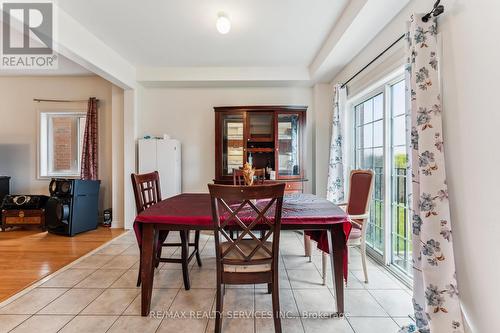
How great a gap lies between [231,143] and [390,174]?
228 cm

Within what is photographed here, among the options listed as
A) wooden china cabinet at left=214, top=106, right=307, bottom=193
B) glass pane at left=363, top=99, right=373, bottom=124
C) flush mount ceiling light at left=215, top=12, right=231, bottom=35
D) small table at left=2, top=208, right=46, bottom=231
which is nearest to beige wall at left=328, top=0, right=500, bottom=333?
glass pane at left=363, top=99, right=373, bottom=124

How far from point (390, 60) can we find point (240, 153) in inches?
91.2

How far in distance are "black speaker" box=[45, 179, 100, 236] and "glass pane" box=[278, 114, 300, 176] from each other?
3.11m

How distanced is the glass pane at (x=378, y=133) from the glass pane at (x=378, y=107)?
0.23ft

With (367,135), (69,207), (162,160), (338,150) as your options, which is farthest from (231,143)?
(69,207)

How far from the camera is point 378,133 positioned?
2863mm

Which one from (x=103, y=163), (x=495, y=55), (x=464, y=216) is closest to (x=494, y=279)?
(x=464, y=216)

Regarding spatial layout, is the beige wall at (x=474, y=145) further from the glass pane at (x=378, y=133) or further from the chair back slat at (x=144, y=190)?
the chair back slat at (x=144, y=190)

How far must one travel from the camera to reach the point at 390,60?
7.82 feet

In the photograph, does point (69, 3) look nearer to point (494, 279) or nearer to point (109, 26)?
point (109, 26)

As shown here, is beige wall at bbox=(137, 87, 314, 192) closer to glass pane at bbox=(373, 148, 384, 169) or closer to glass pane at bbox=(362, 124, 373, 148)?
glass pane at bbox=(362, 124, 373, 148)

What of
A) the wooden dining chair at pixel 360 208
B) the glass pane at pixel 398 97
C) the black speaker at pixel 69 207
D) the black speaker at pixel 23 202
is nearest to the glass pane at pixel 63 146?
the black speaker at pixel 23 202

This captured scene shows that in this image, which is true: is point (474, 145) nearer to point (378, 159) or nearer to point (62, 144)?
point (378, 159)

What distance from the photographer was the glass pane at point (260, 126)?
154 inches
